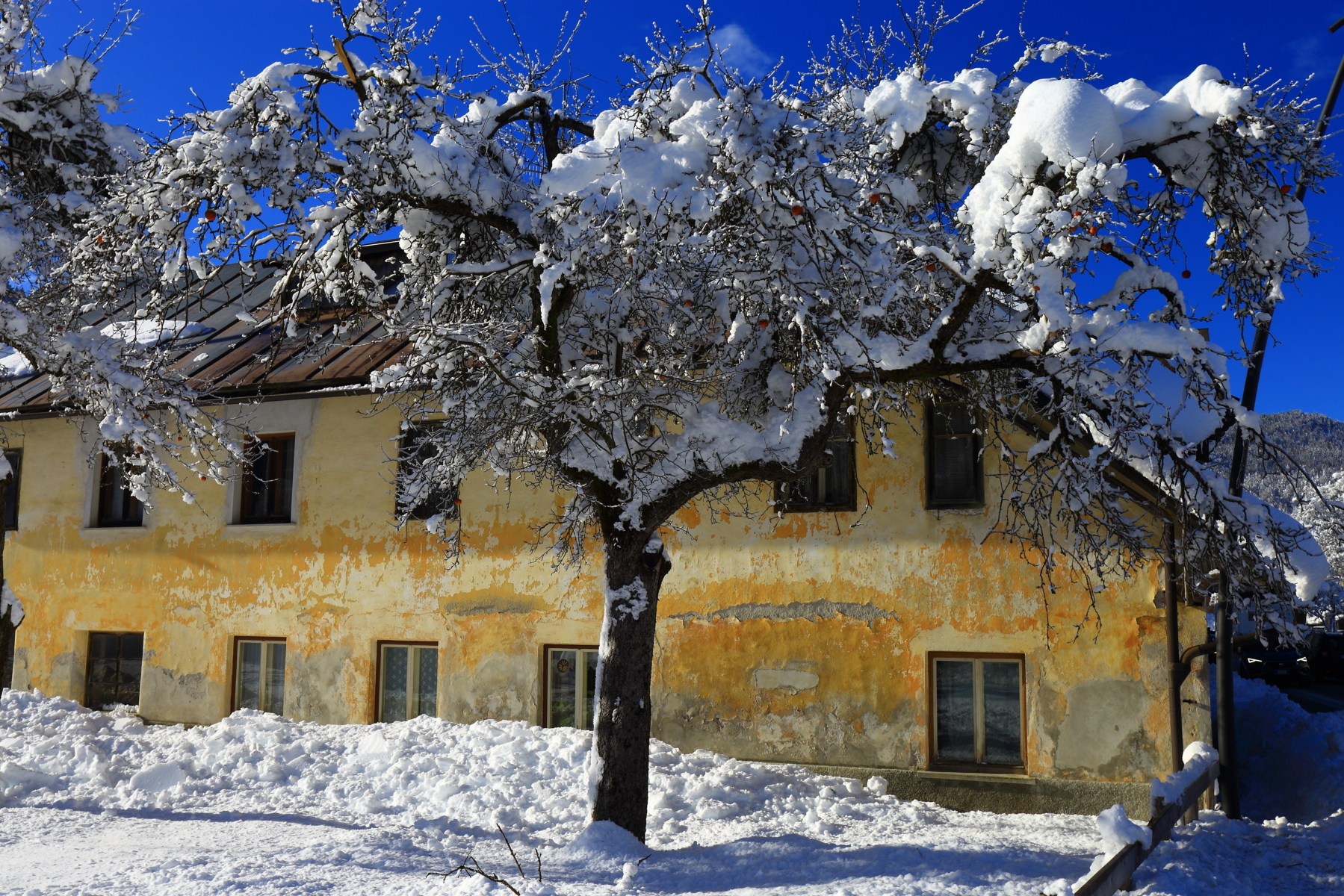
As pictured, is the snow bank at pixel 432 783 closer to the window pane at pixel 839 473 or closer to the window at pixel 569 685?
the window at pixel 569 685

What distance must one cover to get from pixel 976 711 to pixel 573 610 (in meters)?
4.48

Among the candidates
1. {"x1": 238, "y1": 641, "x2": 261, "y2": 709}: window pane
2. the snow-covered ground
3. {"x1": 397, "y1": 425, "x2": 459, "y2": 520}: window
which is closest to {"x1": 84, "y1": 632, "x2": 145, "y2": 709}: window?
the snow-covered ground

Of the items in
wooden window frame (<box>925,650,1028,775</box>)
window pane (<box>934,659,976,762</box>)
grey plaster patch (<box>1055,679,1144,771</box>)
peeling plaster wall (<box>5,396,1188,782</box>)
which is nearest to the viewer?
grey plaster patch (<box>1055,679,1144,771</box>)

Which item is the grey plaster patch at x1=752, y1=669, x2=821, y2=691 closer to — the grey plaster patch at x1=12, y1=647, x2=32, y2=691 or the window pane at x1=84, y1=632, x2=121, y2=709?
the window pane at x1=84, y1=632, x2=121, y2=709

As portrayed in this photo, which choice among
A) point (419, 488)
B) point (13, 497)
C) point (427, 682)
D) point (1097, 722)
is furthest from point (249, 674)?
point (1097, 722)

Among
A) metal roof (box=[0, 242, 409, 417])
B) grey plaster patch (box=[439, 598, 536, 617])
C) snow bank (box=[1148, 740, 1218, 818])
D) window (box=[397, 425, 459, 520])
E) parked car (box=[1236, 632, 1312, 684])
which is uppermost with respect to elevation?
metal roof (box=[0, 242, 409, 417])

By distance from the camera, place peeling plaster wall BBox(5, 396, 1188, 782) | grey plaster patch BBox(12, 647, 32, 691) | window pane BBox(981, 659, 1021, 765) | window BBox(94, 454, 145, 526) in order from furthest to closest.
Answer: window BBox(94, 454, 145, 526)
grey plaster patch BBox(12, 647, 32, 691)
window pane BBox(981, 659, 1021, 765)
peeling plaster wall BBox(5, 396, 1188, 782)

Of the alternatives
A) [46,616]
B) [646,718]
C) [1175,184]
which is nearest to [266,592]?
[46,616]

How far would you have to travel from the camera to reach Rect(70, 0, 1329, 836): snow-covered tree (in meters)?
5.75

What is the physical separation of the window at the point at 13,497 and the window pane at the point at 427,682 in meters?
6.93

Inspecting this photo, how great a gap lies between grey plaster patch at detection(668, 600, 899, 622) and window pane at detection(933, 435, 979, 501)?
1.41 metres

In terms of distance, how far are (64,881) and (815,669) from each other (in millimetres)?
6734

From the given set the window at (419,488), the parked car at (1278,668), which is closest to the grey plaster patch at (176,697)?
the window at (419,488)

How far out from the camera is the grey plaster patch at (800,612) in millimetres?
10141
